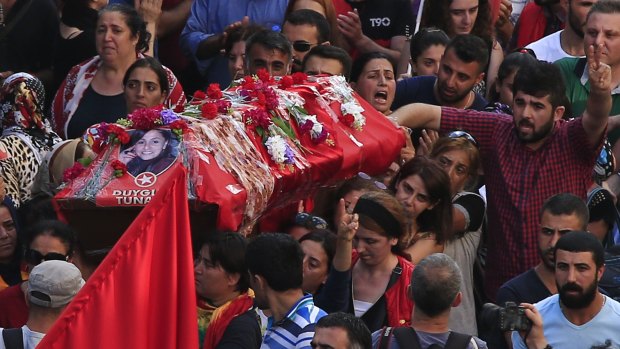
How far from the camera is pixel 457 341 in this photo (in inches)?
275

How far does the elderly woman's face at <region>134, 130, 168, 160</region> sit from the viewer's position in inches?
310

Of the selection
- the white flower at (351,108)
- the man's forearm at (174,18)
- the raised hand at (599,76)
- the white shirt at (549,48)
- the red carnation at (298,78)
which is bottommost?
the man's forearm at (174,18)

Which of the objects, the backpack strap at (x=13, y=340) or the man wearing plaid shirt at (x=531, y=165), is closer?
the backpack strap at (x=13, y=340)

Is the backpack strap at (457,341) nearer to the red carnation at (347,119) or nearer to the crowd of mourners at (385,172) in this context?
the crowd of mourners at (385,172)

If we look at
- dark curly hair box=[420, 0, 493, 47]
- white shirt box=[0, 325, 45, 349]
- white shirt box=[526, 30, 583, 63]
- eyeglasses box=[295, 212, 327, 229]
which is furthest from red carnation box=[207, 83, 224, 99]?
dark curly hair box=[420, 0, 493, 47]

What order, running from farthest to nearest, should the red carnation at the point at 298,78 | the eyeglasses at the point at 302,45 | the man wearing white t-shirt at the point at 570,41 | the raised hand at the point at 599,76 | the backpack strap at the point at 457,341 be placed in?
the man wearing white t-shirt at the point at 570,41 → the eyeglasses at the point at 302,45 → the red carnation at the point at 298,78 → the raised hand at the point at 599,76 → the backpack strap at the point at 457,341

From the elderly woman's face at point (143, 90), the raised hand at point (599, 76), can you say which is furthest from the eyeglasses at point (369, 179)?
the elderly woman's face at point (143, 90)

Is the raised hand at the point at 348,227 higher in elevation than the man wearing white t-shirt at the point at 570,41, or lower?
higher

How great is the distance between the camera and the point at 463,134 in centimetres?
909

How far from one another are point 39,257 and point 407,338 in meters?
2.10

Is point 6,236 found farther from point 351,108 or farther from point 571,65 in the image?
point 571,65

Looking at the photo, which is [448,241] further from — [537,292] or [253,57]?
[253,57]

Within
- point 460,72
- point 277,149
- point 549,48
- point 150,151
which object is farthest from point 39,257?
point 549,48

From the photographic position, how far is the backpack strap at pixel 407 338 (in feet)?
22.8
